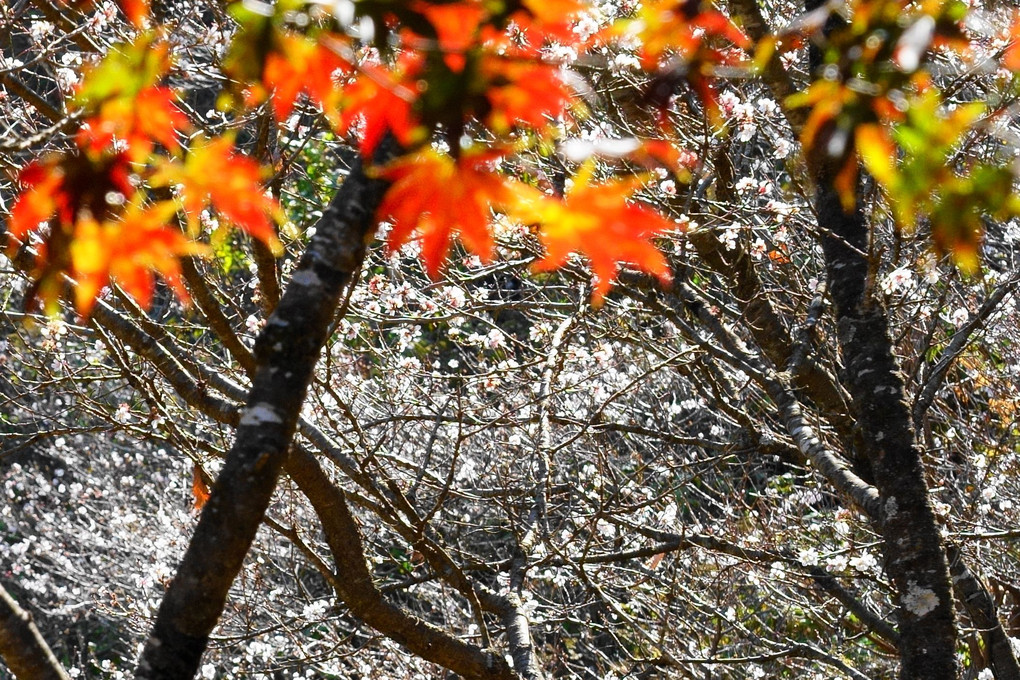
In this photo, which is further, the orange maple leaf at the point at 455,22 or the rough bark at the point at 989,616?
the rough bark at the point at 989,616

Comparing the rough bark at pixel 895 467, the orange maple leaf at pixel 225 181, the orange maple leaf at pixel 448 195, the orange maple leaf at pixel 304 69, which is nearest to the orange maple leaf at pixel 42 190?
the orange maple leaf at pixel 225 181

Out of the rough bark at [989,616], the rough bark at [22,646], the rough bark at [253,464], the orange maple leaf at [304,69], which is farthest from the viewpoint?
the rough bark at [989,616]

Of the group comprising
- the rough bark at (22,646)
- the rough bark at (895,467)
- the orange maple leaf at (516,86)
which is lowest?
the rough bark at (22,646)

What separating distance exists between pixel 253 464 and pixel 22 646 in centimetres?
82

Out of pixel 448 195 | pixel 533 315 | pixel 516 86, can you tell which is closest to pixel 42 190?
pixel 448 195

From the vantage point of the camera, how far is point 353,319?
5.21 m

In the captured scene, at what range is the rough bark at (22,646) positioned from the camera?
6.01 ft

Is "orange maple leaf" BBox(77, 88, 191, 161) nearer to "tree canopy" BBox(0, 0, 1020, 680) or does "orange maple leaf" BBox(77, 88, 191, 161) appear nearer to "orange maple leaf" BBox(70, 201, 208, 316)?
"tree canopy" BBox(0, 0, 1020, 680)

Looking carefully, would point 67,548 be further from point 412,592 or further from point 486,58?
point 486,58

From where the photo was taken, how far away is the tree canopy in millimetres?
1207

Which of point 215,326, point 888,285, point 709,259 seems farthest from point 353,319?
point 888,285

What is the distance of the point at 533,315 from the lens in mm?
5387

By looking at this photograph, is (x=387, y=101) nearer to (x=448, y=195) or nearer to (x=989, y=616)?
(x=448, y=195)

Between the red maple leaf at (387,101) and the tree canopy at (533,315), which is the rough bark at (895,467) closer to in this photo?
the tree canopy at (533,315)
